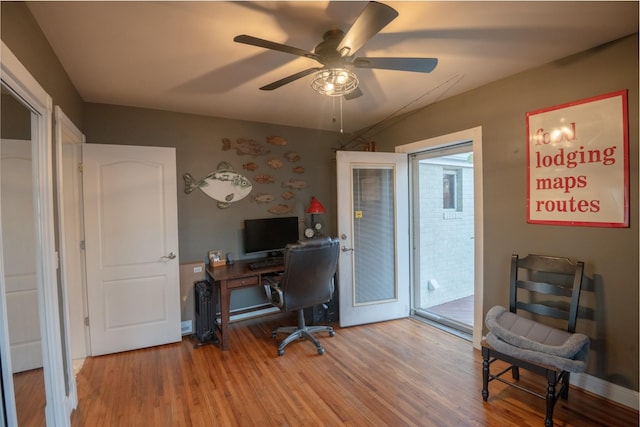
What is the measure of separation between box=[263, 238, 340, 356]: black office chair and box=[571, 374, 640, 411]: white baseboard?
78.2 inches

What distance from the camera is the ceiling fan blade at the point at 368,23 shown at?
1.22m

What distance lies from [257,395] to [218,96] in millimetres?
2571

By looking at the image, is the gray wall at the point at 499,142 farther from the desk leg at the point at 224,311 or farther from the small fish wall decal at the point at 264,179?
the desk leg at the point at 224,311

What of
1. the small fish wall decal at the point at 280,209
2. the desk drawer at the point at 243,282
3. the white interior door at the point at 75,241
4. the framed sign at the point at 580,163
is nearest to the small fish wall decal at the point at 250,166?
the small fish wall decal at the point at 280,209

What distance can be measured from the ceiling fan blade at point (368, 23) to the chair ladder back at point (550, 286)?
2.02m

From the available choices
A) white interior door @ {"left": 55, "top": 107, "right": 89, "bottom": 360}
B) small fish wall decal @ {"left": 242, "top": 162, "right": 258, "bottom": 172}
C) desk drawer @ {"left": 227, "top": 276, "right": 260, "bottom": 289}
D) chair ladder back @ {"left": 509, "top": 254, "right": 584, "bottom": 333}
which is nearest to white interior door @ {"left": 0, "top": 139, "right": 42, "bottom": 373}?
white interior door @ {"left": 55, "top": 107, "right": 89, "bottom": 360}

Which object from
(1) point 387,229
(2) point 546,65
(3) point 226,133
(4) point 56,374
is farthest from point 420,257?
(4) point 56,374

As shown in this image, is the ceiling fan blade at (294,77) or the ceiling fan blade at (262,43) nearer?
the ceiling fan blade at (262,43)

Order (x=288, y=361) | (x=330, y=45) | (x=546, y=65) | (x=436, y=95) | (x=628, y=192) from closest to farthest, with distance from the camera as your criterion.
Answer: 1. (x=330, y=45)
2. (x=628, y=192)
3. (x=546, y=65)
4. (x=288, y=361)
5. (x=436, y=95)

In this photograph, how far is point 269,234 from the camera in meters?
3.65

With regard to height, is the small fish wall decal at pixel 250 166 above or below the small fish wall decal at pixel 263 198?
above

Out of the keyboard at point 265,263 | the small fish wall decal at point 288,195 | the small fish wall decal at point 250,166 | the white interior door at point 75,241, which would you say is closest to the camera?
the white interior door at point 75,241

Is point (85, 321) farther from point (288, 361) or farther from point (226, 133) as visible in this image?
point (226, 133)

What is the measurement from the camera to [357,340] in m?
3.10
